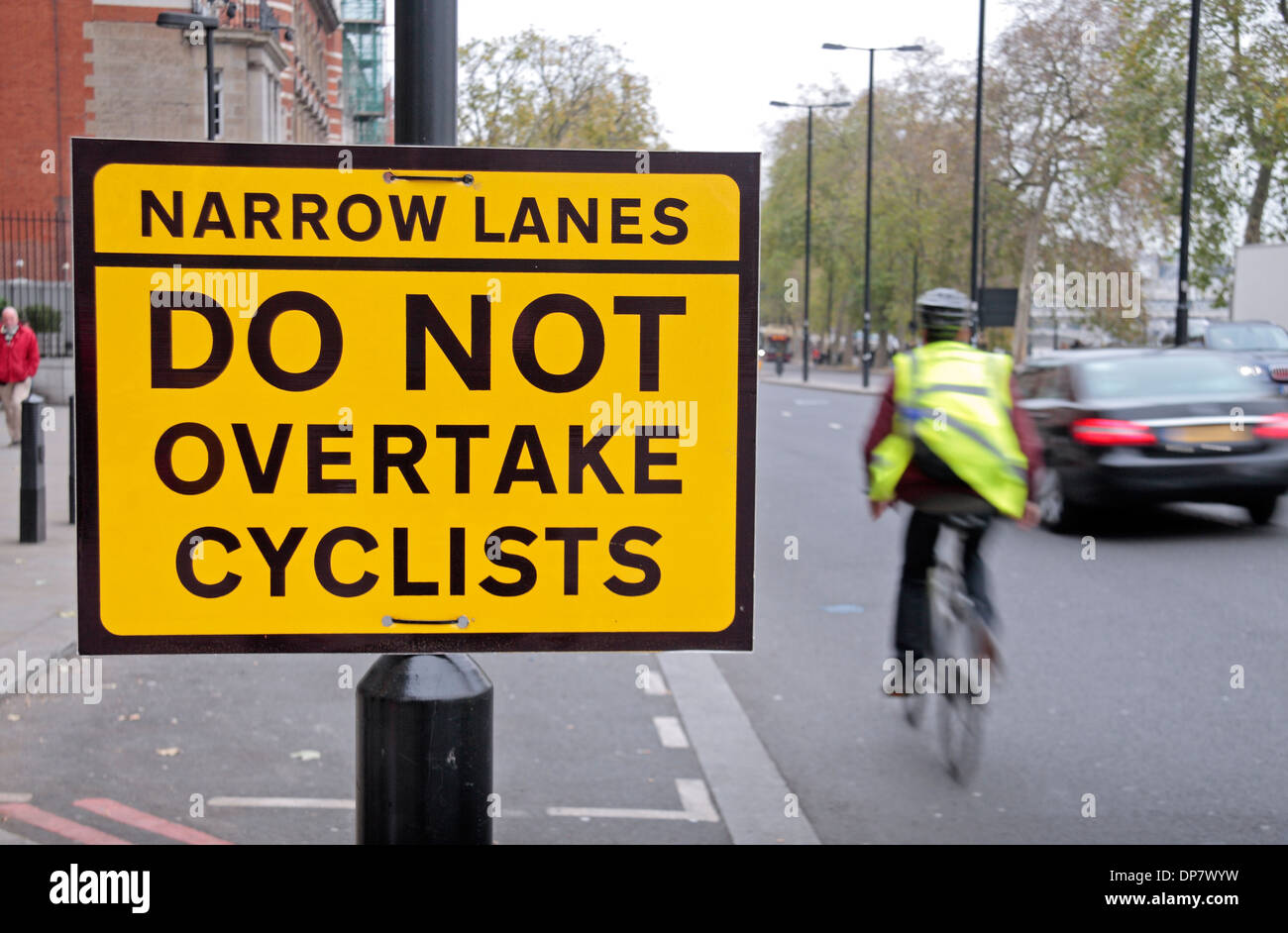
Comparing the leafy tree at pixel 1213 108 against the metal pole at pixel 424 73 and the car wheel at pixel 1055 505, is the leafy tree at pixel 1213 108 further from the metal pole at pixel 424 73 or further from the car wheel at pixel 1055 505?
the metal pole at pixel 424 73

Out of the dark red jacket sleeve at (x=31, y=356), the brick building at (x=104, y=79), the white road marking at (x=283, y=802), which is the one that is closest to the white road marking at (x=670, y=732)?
the white road marking at (x=283, y=802)

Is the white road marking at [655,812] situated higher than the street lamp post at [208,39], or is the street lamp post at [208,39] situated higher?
the street lamp post at [208,39]

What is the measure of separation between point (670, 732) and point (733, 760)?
0.53 m

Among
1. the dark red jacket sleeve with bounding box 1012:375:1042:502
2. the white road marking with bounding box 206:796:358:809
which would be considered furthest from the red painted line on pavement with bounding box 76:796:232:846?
the dark red jacket sleeve with bounding box 1012:375:1042:502

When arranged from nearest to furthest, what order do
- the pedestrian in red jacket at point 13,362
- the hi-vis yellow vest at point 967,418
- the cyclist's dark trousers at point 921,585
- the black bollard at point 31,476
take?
the hi-vis yellow vest at point 967,418 → the cyclist's dark trousers at point 921,585 → the black bollard at point 31,476 → the pedestrian in red jacket at point 13,362

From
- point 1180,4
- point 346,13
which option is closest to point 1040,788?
point 1180,4

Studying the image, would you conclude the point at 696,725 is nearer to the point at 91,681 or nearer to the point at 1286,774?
the point at 1286,774

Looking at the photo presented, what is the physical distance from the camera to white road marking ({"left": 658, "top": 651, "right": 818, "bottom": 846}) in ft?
16.0

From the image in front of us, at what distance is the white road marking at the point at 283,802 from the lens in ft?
16.6

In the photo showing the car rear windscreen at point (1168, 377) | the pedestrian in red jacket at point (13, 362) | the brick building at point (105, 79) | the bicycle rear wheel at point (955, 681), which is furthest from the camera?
the brick building at point (105, 79)

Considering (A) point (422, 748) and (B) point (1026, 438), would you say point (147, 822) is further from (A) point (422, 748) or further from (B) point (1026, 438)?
(B) point (1026, 438)

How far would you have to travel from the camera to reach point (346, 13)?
74.1 metres

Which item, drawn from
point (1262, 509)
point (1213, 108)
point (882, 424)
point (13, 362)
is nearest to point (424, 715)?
point (882, 424)

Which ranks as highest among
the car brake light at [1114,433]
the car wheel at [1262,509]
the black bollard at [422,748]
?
the black bollard at [422,748]
